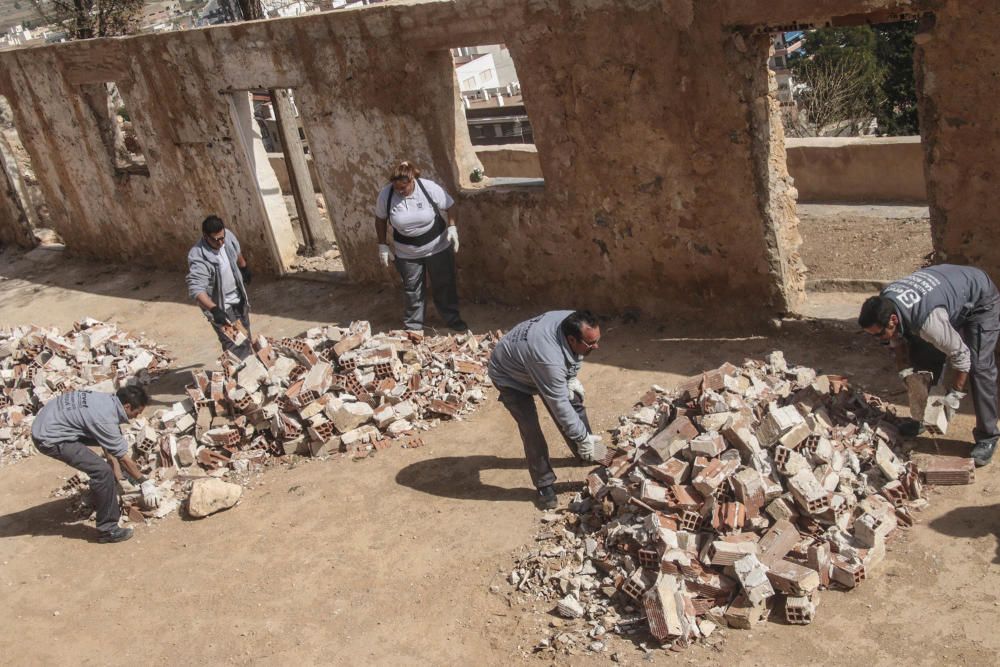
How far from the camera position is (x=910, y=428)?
594 centimetres

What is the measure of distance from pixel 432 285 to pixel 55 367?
13.4ft

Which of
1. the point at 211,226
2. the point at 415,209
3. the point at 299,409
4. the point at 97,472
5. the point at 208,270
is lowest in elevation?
the point at 299,409

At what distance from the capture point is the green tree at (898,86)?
73.7ft

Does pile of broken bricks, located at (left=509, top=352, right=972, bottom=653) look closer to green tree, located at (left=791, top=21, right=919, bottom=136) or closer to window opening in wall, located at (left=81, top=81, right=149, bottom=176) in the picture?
window opening in wall, located at (left=81, top=81, right=149, bottom=176)

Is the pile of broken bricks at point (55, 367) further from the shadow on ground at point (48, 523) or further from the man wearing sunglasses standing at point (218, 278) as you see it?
the man wearing sunglasses standing at point (218, 278)

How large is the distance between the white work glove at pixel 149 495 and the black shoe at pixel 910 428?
530 cm

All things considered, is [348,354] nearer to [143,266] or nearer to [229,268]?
[229,268]

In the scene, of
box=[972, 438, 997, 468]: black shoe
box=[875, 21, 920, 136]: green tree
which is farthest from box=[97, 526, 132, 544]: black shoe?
box=[875, 21, 920, 136]: green tree

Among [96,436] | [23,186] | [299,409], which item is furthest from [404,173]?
[23,186]

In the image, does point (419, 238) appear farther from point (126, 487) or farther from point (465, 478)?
point (126, 487)

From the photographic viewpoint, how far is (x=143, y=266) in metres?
13.9

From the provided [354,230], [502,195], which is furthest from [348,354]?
[354,230]

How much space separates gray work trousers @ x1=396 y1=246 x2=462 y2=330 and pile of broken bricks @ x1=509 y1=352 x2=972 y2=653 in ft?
11.2

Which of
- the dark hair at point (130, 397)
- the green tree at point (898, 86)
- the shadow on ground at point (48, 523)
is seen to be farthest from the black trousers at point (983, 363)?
Result: the green tree at point (898, 86)
